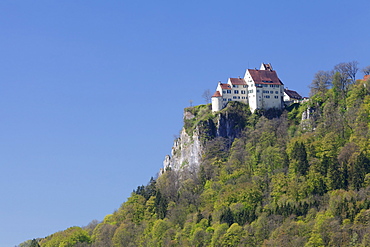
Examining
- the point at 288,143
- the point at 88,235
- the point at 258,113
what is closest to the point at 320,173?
the point at 288,143

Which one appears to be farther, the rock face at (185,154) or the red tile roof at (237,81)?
the red tile roof at (237,81)

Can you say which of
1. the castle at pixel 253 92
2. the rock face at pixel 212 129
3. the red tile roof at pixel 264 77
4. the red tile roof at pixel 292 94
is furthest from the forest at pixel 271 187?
the red tile roof at pixel 264 77

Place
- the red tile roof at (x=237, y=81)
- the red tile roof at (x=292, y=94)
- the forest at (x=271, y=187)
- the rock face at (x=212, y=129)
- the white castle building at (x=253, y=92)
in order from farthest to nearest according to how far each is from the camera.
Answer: the red tile roof at (x=292, y=94) → the red tile roof at (x=237, y=81) → the white castle building at (x=253, y=92) → the rock face at (x=212, y=129) → the forest at (x=271, y=187)

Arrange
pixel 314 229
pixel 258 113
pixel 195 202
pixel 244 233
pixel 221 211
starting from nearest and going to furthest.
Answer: pixel 314 229
pixel 244 233
pixel 221 211
pixel 195 202
pixel 258 113

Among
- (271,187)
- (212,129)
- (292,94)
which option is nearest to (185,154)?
(212,129)

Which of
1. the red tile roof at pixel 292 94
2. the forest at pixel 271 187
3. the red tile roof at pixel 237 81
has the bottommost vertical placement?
the forest at pixel 271 187

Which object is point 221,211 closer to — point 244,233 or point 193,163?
point 244,233

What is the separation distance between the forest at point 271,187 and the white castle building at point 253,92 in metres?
2.00

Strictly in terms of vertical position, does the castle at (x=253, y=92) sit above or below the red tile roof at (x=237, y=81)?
below

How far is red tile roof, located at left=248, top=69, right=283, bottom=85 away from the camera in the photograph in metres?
185

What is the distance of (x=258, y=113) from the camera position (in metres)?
182

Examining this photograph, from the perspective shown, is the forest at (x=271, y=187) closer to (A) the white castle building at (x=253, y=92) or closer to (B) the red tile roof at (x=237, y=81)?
(A) the white castle building at (x=253, y=92)

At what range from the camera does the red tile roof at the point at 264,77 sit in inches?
7279

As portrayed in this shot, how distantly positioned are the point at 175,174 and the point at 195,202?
16.5 metres
